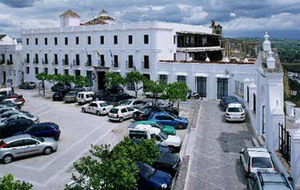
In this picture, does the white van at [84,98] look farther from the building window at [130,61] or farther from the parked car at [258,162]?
the parked car at [258,162]

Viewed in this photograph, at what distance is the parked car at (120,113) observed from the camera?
32.9 metres

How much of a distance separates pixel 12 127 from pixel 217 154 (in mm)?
15788

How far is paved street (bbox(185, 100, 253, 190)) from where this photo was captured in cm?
1822

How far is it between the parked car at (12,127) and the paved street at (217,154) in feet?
42.4

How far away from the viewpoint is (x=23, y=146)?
23.3 metres

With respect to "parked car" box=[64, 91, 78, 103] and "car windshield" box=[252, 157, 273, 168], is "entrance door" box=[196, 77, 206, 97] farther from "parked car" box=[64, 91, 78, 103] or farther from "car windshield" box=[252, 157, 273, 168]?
"car windshield" box=[252, 157, 273, 168]

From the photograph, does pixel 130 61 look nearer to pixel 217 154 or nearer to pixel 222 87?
pixel 222 87

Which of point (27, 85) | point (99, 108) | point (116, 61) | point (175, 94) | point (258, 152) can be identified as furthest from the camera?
point (27, 85)

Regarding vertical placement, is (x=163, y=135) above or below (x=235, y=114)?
below

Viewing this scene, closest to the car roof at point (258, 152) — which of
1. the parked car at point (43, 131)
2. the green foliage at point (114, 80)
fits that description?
the parked car at point (43, 131)

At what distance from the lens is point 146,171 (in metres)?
16.6

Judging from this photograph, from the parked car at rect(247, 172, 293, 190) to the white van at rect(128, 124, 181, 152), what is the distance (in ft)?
27.1

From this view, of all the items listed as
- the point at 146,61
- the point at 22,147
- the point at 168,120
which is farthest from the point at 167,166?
the point at 146,61

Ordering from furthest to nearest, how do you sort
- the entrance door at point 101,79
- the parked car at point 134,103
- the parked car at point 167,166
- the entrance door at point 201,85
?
the entrance door at point 101,79, the entrance door at point 201,85, the parked car at point 134,103, the parked car at point 167,166
